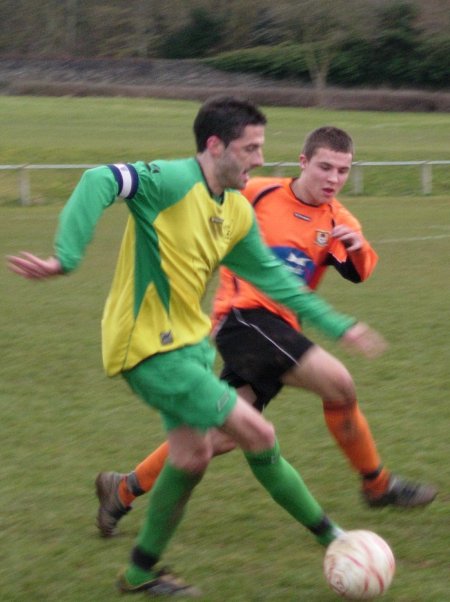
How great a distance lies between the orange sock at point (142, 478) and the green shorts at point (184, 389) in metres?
0.72

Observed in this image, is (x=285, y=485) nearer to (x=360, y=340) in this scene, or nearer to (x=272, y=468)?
(x=272, y=468)

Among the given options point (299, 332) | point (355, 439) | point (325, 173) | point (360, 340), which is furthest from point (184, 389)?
point (325, 173)

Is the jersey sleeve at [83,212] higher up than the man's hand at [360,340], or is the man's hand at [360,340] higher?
the jersey sleeve at [83,212]

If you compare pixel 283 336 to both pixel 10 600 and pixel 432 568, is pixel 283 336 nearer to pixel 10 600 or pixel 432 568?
pixel 432 568

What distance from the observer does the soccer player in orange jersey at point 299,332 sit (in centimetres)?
457

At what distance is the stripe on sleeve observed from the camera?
12.0 ft

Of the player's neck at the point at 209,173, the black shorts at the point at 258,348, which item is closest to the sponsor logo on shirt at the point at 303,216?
the black shorts at the point at 258,348

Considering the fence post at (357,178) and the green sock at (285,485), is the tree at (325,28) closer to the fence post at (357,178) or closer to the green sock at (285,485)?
the fence post at (357,178)

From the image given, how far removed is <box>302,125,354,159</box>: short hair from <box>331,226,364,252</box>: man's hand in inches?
13.4

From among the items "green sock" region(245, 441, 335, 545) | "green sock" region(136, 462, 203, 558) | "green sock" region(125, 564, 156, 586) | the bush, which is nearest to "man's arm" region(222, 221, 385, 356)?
"green sock" region(245, 441, 335, 545)

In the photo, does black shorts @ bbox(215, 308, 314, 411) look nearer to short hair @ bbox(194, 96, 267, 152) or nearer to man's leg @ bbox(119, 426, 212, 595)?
man's leg @ bbox(119, 426, 212, 595)

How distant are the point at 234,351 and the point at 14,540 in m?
1.18

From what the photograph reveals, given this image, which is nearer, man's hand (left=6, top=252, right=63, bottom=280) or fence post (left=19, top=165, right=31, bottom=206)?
man's hand (left=6, top=252, right=63, bottom=280)

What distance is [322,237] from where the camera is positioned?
4934 millimetres
